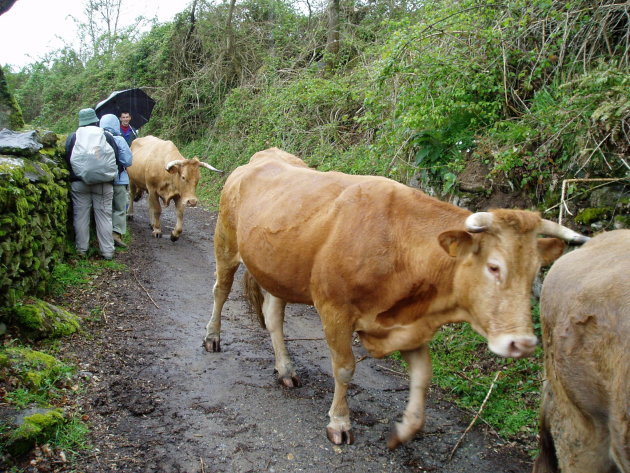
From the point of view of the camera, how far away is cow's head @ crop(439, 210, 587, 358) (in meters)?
3.09

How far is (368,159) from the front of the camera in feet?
28.5

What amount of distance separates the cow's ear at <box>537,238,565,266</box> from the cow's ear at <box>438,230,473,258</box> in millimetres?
428

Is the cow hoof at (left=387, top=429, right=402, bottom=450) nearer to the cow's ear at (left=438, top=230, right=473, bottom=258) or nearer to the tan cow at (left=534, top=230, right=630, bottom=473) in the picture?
the tan cow at (left=534, top=230, right=630, bottom=473)

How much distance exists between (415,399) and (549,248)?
1412 mm

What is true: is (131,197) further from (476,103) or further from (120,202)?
(476,103)

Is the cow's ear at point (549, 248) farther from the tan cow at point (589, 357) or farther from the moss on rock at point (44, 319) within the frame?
the moss on rock at point (44, 319)

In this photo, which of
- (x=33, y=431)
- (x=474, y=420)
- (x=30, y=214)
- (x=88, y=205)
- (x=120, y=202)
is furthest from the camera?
(x=120, y=202)

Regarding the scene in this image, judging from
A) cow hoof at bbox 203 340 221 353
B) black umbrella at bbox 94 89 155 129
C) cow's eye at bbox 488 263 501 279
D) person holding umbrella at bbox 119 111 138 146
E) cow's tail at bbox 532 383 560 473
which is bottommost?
cow hoof at bbox 203 340 221 353

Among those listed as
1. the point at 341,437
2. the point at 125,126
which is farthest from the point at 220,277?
the point at 125,126

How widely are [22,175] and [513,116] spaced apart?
5.88 m

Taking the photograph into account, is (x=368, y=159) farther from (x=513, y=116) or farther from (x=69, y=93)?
(x=69, y=93)

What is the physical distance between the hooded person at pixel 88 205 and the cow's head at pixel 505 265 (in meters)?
6.48

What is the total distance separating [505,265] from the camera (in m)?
3.14

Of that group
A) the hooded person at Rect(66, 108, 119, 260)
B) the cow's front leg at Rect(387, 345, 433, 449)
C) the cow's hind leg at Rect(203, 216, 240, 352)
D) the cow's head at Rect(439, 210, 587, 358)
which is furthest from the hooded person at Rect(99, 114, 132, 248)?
the cow's head at Rect(439, 210, 587, 358)
